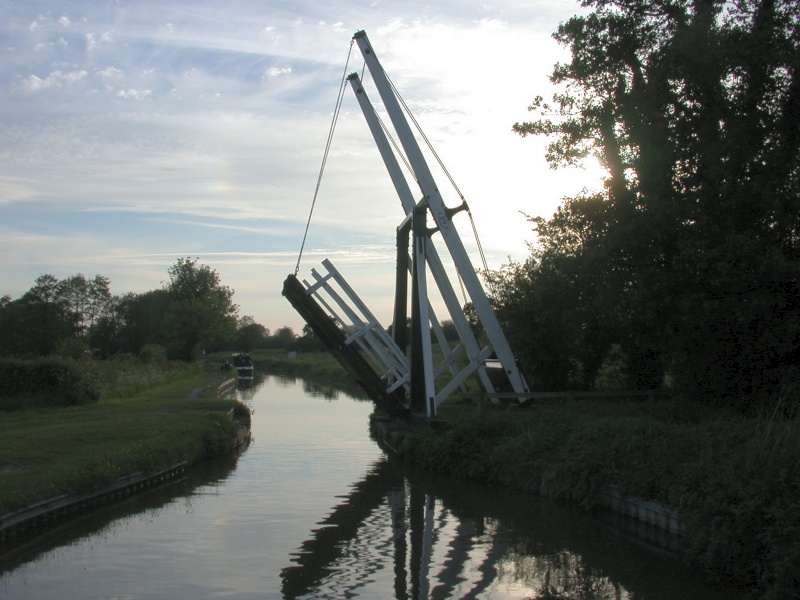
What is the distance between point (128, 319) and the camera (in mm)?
124000

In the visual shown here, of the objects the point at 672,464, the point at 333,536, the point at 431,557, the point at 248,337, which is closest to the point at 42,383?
the point at 333,536

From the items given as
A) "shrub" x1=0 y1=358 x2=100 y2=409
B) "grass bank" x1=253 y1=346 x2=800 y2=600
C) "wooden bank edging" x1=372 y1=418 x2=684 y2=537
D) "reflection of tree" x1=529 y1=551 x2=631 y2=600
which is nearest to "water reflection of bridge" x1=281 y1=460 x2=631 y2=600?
"reflection of tree" x1=529 y1=551 x2=631 y2=600

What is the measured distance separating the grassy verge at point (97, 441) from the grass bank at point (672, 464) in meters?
5.11

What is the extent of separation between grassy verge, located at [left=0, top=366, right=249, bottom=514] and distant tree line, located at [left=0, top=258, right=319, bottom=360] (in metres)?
35.5

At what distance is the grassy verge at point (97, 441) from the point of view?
1298cm

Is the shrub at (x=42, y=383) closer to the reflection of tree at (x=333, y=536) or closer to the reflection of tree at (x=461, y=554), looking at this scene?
the reflection of tree at (x=333, y=536)

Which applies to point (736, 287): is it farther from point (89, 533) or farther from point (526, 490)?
point (89, 533)

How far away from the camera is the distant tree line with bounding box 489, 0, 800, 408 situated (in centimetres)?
1655

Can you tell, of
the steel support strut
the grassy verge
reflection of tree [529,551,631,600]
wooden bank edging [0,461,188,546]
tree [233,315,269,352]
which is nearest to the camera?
reflection of tree [529,551,631,600]

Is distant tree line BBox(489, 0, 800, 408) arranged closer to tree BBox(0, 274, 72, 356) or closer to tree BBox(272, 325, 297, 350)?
tree BBox(0, 274, 72, 356)

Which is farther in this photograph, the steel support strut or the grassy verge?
the steel support strut

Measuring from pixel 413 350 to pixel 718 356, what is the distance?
21.5ft

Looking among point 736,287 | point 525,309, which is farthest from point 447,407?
point 736,287

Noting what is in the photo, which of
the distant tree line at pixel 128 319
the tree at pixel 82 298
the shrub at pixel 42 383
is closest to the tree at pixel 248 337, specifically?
the distant tree line at pixel 128 319
